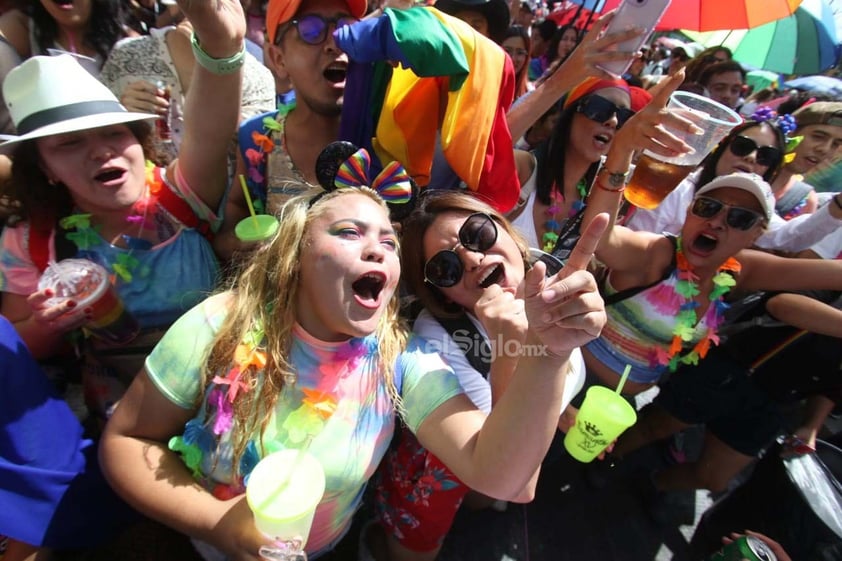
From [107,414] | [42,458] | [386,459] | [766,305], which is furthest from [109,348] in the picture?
[766,305]

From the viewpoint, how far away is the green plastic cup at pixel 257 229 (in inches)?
57.6

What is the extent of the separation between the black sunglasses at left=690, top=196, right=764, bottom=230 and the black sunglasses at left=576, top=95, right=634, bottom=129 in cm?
63

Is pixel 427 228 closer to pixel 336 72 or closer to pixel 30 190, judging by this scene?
pixel 336 72

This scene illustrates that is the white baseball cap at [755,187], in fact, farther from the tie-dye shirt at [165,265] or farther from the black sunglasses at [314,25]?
the tie-dye shirt at [165,265]

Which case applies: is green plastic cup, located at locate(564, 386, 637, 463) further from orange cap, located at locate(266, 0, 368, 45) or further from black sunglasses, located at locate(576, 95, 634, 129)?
orange cap, located at locate(266, 0, 368, 45)

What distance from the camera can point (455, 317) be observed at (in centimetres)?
158

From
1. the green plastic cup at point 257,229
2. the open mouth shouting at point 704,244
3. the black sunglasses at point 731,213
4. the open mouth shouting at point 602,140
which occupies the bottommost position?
the open mouth shouting at point 704,244

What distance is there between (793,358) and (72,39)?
13.5ft

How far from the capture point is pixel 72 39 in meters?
2.31

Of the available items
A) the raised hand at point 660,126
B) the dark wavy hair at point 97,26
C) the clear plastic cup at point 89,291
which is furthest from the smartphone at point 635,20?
the dark wavy hair at point 97,26

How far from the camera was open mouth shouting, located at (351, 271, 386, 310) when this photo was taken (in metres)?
1.25

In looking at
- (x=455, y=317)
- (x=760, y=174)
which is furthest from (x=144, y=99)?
(x=760, y=174)

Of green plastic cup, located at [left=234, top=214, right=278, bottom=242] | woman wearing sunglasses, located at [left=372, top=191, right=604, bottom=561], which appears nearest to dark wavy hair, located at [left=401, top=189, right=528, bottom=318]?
woman wearing sunglasses, located at [left=372, top=191, right=604, bottom=561]

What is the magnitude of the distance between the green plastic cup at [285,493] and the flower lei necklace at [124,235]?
38.6 inches
